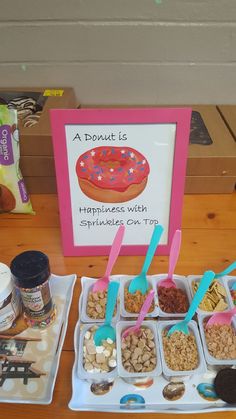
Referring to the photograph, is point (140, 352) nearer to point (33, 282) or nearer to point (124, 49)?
Result: point (33, 282)

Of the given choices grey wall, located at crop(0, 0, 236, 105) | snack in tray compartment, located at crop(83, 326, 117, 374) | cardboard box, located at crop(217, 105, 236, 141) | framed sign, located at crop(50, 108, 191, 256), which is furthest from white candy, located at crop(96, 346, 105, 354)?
grey wall, located at crop(0, 0, 236, 105)

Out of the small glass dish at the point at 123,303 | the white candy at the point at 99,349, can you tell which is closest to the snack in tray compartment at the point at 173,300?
the small glass dish at the point at 123,303

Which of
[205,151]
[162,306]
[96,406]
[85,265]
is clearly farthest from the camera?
[205,151]

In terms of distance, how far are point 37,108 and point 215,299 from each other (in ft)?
2.12

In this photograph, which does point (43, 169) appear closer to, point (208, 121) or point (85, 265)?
point (85, 265)

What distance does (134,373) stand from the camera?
0.49 metres

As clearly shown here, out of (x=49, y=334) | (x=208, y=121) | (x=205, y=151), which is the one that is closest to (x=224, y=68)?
(x=208, y=121)

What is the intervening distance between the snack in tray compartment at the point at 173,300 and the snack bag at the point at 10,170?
14.8 inches

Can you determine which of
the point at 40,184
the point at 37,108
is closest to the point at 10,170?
the point at 40,184

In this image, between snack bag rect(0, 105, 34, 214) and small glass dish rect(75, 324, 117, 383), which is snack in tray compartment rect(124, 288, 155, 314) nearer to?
small glass dish rect(75, 324, 117, 383)

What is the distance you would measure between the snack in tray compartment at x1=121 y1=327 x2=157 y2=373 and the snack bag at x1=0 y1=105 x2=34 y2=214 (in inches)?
16.0

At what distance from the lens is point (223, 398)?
49 cm

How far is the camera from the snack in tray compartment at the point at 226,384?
487 millimetres

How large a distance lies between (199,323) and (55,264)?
0.30 meters
